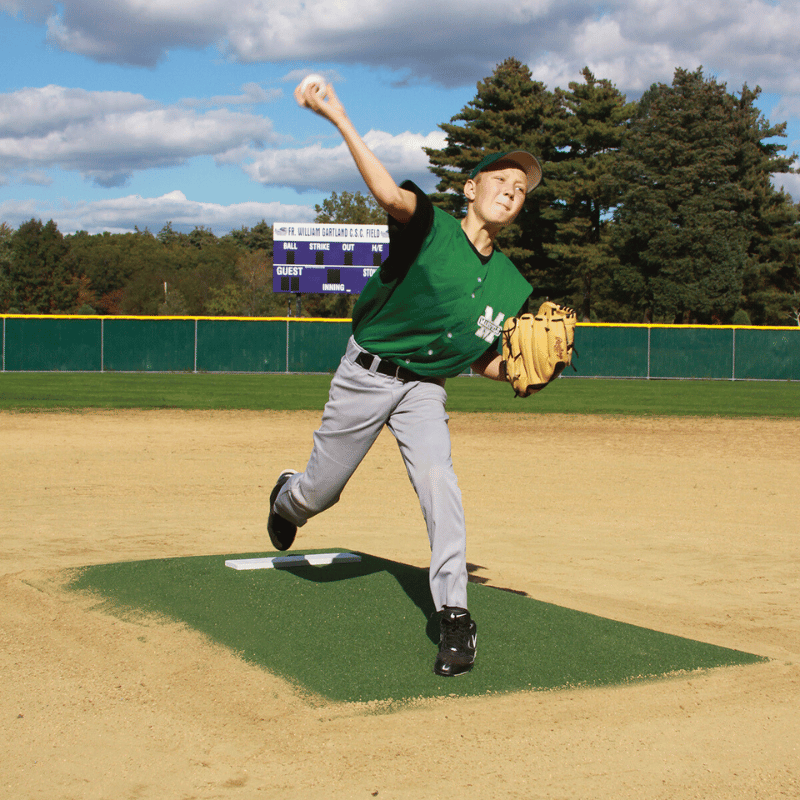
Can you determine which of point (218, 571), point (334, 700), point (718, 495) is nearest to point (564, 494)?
point (718, 495)

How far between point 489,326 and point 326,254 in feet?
85.7

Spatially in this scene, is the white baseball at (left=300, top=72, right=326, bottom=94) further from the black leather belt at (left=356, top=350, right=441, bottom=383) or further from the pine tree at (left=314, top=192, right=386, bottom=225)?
the pine tree at (left=314, top=192, right=386, bottom=225)

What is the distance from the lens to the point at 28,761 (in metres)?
2.52

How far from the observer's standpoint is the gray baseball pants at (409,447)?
11.0 ft

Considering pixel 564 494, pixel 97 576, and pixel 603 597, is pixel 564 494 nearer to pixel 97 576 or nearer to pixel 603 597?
pixel 603 597

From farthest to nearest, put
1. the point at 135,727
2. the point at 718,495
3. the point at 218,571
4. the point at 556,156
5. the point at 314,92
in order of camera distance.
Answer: the point at 556,156, the point at 718,495, the point at 218,571, the point at 314,92, the point at 135,727

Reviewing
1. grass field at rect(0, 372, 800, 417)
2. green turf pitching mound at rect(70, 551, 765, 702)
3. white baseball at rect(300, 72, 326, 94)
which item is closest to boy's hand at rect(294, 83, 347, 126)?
white baseball at rect(300, 72, 326, 94)

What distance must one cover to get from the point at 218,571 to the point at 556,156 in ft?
144

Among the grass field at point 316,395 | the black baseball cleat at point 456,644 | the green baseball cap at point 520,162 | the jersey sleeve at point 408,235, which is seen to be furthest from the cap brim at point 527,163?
the grass field at point 316,395

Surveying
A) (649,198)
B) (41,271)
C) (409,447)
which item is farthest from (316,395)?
(41,271)

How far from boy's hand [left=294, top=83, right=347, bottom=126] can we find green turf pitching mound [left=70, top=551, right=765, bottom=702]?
188 cm

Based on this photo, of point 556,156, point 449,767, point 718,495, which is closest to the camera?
point 449,767

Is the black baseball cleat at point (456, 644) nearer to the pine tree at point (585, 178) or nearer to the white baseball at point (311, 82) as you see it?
the white baseball at point (311, 82)

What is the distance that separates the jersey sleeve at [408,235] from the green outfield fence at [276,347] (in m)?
24.2
